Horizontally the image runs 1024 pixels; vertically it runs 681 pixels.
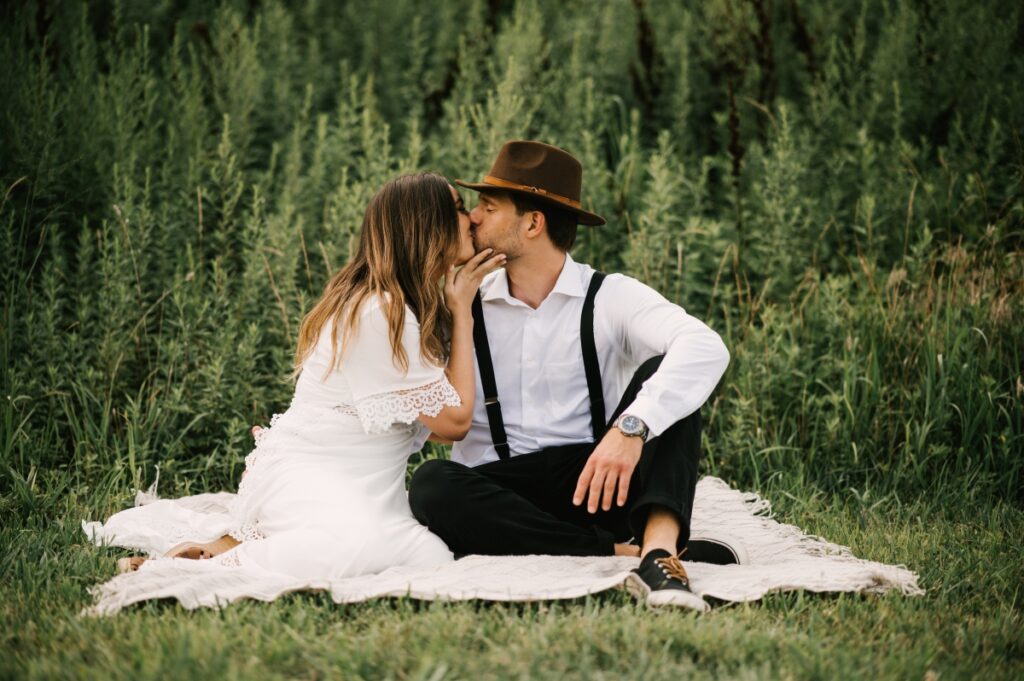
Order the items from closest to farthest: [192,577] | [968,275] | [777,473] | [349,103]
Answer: [192,577] < [777,473] < [968,275] < [349,103]

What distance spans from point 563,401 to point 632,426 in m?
0.56

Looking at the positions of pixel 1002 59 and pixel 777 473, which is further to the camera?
pixel 1002 59

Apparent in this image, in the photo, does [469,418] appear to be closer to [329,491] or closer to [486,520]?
[486,520]

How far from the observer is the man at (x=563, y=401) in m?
3.15

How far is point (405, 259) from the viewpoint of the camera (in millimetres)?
3402

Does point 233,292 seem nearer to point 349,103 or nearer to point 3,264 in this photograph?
point 3,264

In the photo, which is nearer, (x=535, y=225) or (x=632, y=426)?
(x=632, y=426)

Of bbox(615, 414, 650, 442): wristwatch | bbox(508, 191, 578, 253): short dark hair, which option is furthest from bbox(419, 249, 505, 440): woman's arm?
bbox(615, 414, 650, 442): wristwatch

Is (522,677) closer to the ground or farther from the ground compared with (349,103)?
closer to the ground

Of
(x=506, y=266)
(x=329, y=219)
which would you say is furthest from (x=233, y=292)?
(x=506, y=266)

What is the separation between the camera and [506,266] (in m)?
3.78

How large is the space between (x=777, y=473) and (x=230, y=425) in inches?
103

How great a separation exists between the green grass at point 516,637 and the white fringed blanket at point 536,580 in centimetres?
4

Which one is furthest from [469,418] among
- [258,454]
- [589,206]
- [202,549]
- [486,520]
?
[589,206]
